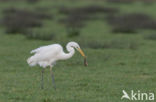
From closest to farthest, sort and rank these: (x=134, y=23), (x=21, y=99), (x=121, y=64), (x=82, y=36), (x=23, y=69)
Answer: (x=21, y=99) → (x=23, y=69) → (x=121, y=64) → (x=82, y=36) → (x=134, y=23)

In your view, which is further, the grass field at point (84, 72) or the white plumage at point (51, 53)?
the white plumage at point (51, 53)

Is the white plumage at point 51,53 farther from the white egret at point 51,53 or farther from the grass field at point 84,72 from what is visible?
the grass field at point 84,72

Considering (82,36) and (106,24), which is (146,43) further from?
(106,24)

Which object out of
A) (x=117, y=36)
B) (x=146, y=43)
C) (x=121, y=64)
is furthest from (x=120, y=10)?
(x=121, y=64)

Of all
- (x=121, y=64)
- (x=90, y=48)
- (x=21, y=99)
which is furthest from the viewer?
(x=90, y=48)

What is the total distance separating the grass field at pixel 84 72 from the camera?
8578 mm

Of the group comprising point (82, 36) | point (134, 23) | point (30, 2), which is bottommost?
point (82, 36)

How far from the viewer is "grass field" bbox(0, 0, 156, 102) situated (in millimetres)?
8578

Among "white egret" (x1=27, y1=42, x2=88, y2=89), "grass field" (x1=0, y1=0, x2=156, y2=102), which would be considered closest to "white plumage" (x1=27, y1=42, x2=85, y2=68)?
"white egret" (x1=27, y1=42, x2=88, y2=89)

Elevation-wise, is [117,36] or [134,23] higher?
[134,23]

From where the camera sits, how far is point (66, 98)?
27.0 ft

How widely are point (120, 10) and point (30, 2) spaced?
8062mm

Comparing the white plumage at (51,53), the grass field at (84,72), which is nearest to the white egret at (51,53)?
the white plumage at (51,53)

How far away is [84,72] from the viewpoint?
1107 cm
